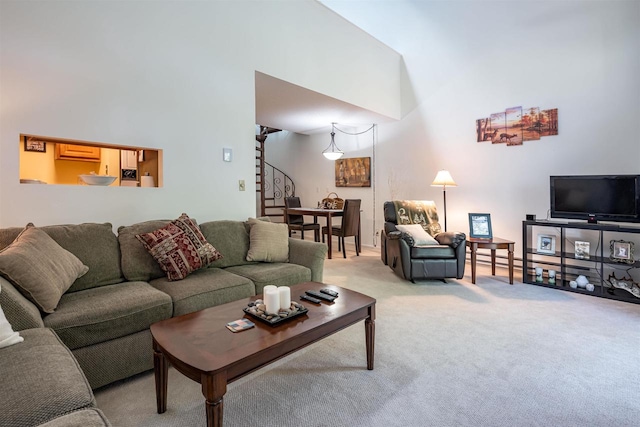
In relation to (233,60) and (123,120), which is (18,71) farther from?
(233,60)

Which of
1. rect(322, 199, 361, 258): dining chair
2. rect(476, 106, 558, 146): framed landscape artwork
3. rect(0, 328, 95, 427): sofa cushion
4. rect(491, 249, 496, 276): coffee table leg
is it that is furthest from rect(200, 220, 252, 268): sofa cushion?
rect(476, 106, 558, 146): framed landscape artwork

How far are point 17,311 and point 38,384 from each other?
585 mm

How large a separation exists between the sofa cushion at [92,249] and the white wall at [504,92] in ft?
12.4

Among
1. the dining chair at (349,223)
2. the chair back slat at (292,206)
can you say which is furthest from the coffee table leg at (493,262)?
the chair back slat at (292,206)

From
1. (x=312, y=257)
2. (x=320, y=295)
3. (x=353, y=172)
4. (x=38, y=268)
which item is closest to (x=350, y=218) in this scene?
(x=353, y=172)

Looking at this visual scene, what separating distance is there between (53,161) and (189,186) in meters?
0.99

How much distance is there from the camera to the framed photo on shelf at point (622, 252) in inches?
127

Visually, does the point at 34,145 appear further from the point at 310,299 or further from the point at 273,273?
the point at 310,299

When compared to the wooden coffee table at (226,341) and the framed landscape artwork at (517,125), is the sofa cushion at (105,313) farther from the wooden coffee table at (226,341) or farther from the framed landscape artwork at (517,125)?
the framed landscape artwork at (517,125)

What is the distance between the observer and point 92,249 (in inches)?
87.7

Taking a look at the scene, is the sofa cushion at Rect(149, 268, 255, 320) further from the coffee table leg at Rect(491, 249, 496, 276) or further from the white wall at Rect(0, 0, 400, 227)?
the coffee table leg at Rect(491, 249, 496, 276)

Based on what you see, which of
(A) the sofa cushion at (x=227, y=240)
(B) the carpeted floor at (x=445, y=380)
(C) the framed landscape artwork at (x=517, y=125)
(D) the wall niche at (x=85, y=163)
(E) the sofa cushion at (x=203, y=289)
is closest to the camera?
(B) the carpeted floor at (x=445, y=380)

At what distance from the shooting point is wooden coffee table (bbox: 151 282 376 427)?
1.21 m

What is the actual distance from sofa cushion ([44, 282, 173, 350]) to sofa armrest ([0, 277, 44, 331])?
4.3 inches
